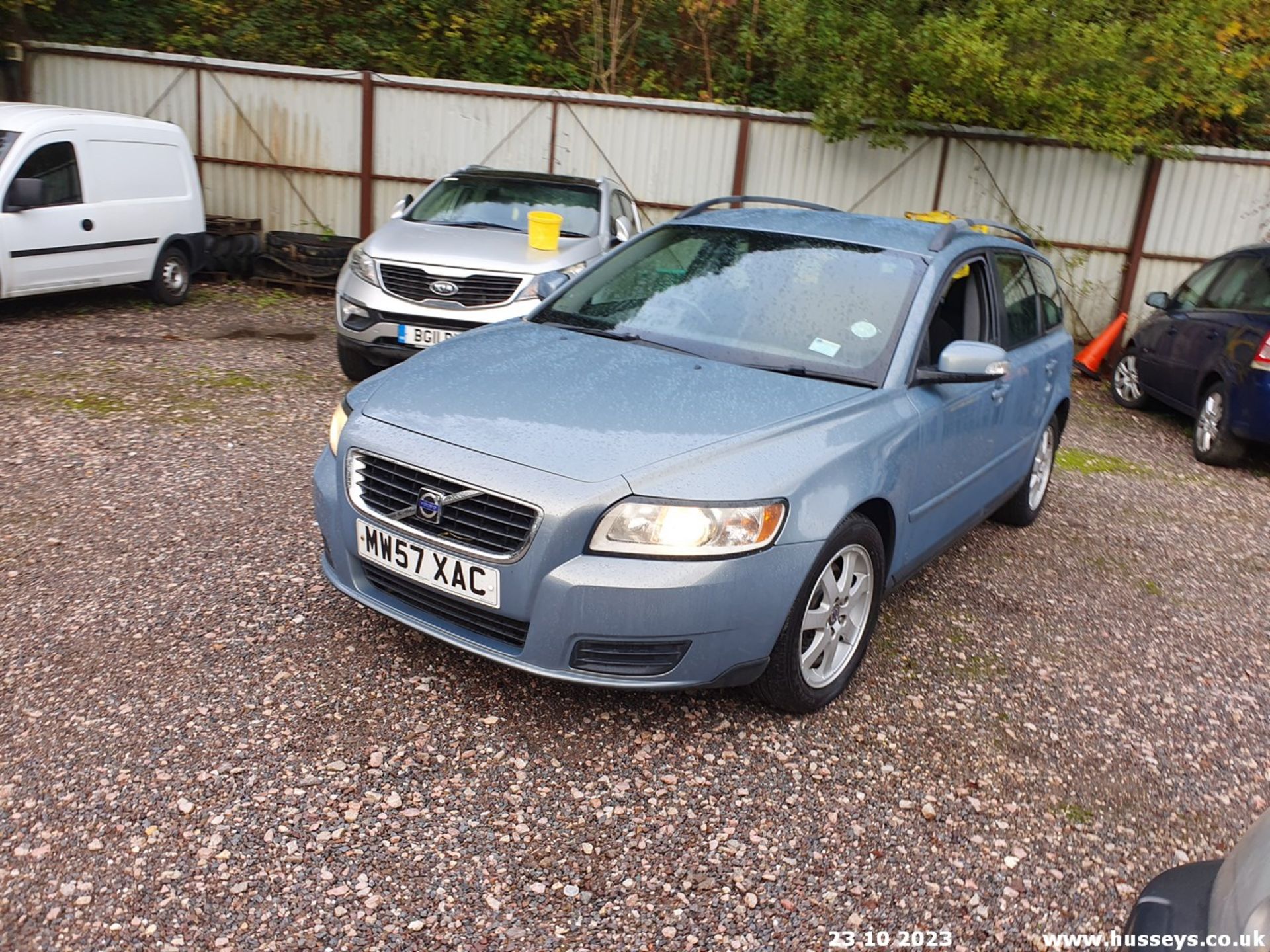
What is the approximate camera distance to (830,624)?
366 cm

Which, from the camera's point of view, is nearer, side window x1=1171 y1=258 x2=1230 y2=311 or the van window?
side window x1=1171 y1=258 x2=1230 y2=311

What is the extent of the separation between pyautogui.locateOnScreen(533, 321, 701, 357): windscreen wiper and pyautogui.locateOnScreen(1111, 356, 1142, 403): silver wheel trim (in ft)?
22.9

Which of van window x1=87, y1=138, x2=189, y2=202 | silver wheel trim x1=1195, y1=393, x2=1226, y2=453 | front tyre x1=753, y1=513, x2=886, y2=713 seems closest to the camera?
front tyre x1=753, y1=513, x2=886, y2=713

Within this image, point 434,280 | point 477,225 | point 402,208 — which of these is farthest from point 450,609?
point 402,208

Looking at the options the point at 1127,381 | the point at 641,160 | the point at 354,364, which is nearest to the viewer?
the point at 354,364

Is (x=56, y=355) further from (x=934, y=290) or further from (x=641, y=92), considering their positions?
(x=641, y=92)

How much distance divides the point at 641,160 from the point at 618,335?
9.00 m

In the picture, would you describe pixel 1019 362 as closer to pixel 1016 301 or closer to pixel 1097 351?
pixel 1016 301

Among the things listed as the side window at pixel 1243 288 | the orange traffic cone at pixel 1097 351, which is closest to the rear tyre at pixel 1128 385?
the orange traffic cone at pixel 1097 351

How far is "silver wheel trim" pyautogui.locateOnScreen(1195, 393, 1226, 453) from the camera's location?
7961 mm

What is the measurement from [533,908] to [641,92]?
13.5 metres

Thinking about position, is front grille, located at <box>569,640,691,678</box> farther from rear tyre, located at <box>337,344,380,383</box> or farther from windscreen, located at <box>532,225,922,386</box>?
rear tyre, located at <box>337,344,380,383</box>

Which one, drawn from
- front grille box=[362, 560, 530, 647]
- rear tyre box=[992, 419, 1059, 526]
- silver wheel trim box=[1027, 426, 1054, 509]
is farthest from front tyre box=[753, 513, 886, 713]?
silver wheel trim box=[1027, 426, 1054, 509]

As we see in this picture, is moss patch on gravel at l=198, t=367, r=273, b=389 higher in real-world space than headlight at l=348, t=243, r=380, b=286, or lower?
lower
